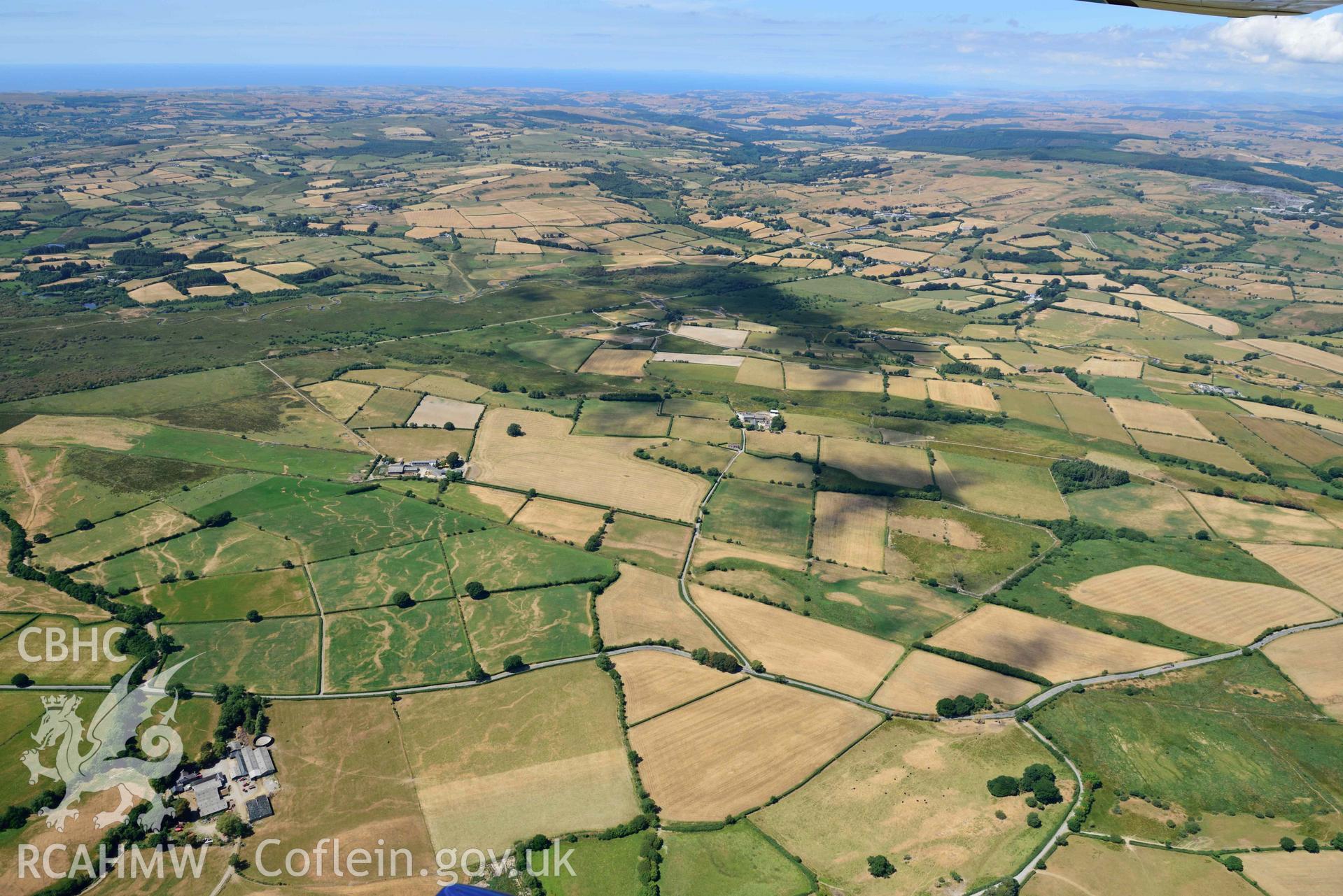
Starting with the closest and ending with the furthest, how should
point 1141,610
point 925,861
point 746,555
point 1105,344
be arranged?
1. point 925,861
2. point 1141,610
3. point 746,555
4. point 1105,344

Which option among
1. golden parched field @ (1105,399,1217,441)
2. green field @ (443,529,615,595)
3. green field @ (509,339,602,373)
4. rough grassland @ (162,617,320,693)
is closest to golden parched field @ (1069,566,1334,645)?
golden parched field @ (1105,399,1217,441)

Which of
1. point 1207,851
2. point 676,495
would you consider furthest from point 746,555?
point 1207,851

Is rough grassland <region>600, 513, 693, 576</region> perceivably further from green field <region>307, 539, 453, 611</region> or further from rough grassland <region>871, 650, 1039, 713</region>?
rough grassland <region>871, 650, 1039, 713</region>

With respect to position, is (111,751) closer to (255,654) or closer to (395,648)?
(255,654)

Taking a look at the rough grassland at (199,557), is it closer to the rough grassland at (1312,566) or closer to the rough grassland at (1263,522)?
the rough grassland at (1312,566)

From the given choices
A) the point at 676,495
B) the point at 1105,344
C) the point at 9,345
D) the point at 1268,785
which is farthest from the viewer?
the point at 1105,344

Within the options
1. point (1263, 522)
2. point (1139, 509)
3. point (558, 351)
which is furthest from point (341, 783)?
point (1263, 522)

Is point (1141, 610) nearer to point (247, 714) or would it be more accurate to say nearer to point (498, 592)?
point (498, 592)
